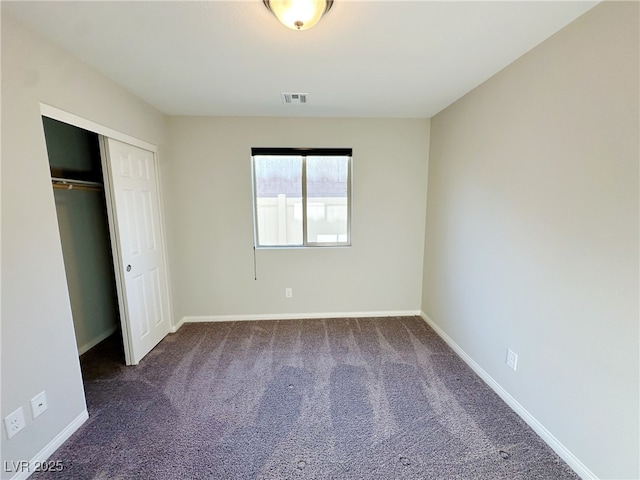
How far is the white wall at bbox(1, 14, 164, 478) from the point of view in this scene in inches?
53.2

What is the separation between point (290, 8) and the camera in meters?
1.24

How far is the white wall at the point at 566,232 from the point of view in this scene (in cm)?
125

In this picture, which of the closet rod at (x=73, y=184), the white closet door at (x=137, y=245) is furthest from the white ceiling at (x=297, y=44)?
the closet rod at (x=73, y=184)

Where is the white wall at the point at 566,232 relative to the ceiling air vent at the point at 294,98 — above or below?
below

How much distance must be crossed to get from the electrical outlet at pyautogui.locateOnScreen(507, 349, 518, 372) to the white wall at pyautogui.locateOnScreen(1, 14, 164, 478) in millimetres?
2983

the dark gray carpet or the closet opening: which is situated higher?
the closet opening

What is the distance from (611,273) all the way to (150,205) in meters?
3.42

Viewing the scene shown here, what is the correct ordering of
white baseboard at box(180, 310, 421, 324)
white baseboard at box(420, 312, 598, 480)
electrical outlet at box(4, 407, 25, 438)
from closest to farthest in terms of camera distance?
electrical outlet at box(4, 407, 25, 438) < white baseboard at box(420, 312, 598, 480) < white baseboard at box(180, 310, 421, 324)

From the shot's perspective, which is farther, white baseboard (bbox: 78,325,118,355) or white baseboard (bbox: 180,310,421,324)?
white baseboard (bbox: 180,310,421,324)

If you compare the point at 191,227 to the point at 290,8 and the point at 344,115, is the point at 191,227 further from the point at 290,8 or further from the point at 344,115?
the point at 290,8

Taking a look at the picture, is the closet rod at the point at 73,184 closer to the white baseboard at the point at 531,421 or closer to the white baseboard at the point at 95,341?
the white baseboard at the point at 95,341

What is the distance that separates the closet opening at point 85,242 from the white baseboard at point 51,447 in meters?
0.58

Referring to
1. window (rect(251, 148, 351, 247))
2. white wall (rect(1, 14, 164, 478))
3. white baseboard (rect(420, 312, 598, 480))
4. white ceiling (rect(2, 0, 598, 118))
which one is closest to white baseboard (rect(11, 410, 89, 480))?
white wall (rect(1, 14, 164, 478))

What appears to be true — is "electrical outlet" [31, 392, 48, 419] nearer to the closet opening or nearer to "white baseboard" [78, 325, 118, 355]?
the closet opening
